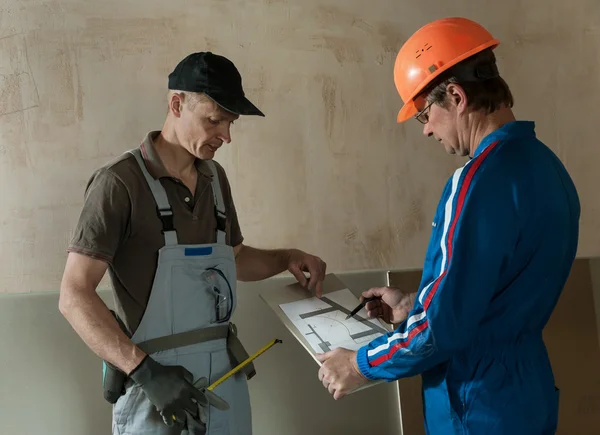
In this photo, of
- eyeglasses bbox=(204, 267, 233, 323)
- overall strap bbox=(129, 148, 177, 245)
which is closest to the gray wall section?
eyeglasses bbox=(204, 267, 233, 323)

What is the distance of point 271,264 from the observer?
2.04 m

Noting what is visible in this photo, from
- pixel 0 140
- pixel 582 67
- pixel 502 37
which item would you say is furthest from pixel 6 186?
pixel 582 67

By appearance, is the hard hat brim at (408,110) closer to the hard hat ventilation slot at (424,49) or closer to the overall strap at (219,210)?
the hard hat ventilation slot at (424,49)

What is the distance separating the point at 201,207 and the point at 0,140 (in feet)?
2.92

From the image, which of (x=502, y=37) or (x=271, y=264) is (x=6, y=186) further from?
(x=502, y=37)

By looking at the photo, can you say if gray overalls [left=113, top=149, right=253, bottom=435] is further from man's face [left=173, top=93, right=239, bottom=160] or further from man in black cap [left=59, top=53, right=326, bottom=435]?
man's face [left=173, top=93, right=239, bottom=160]

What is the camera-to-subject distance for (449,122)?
4.62 ft

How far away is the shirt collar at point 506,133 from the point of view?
1.31m

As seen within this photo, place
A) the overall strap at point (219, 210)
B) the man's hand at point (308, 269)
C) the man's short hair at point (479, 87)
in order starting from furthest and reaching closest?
the man's hand at point (308, 269) < the overall strap at point (219, 210) < the man's short hair at point (479, 87)

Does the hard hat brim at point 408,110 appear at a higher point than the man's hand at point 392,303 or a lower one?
higher

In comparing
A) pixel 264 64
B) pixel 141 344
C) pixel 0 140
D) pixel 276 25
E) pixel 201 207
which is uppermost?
pixel 276 25

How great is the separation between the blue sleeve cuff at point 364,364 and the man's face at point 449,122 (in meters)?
0.52

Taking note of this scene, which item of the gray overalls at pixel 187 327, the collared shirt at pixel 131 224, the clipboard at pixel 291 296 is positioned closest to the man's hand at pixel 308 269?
the clipboard at pixel 291 296

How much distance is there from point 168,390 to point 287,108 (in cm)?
126
